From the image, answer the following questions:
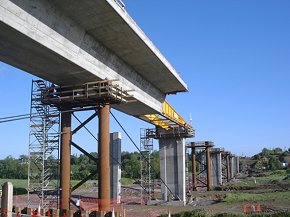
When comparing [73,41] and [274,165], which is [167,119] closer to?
[73,41]

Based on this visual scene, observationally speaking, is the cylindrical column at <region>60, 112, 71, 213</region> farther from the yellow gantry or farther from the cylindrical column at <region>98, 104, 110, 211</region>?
the yellow gantry

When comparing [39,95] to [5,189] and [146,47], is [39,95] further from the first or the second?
[5,189]

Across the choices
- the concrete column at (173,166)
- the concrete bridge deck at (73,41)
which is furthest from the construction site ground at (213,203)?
the concrete bridge deck at (73,41)

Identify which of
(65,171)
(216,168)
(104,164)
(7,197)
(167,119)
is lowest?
(216,168)

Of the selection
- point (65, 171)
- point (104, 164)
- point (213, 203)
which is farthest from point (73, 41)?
point (213, 203)

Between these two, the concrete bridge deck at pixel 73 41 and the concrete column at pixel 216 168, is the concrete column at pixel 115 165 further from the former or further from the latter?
the concrete column at pixel 216 168

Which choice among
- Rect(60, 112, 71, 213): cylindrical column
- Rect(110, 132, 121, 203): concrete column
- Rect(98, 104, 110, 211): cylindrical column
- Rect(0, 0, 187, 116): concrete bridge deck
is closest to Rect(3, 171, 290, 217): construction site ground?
Rect(110, 132, 121, 203): concrete column

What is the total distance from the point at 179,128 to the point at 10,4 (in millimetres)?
28344

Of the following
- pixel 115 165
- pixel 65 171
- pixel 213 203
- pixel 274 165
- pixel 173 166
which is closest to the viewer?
pixel 65 171

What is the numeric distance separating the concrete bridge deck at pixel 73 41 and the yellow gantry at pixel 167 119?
10109mm

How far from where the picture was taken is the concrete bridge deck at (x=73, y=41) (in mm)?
13742

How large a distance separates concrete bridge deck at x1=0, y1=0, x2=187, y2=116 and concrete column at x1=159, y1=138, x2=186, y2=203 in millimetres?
18057

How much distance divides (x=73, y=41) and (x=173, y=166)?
25.3 metres

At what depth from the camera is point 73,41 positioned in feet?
54.7
